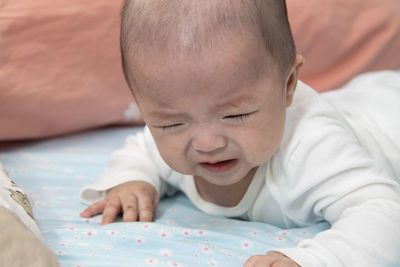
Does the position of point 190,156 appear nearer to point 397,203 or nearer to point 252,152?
point 252,152

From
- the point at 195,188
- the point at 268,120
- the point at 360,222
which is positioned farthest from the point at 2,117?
the point at 360,222

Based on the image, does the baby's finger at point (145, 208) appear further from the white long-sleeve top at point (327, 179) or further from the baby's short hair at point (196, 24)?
the baby's short hair at point (196, 24)

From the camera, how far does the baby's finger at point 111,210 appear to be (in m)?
1.17

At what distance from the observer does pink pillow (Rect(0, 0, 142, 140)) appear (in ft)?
4.98

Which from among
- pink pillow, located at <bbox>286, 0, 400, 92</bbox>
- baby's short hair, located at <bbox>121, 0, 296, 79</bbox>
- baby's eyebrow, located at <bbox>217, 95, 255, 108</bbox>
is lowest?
pink pillow, located at <bbox>286, 0, 400, 92</bbox>

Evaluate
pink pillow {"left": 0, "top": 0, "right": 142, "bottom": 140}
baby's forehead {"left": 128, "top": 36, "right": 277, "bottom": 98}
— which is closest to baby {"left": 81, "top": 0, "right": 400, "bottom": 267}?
baby's forehead {"left": 128, "top": 36, "right": 277, "bottom": 98}

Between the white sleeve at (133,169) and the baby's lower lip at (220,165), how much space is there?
29 centimetres

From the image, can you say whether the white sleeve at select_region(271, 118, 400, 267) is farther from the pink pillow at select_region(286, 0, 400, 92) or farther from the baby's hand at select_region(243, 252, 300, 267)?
the pink pillow at select_region(286, 0, 400, 92)

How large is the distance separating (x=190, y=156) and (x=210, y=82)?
0.54 ft

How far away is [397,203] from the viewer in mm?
976

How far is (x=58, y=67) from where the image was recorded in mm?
1580

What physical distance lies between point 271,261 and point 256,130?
0.75ft

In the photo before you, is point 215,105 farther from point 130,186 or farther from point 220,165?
point 130,186

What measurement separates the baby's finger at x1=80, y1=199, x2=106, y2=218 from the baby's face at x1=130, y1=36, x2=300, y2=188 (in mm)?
290
